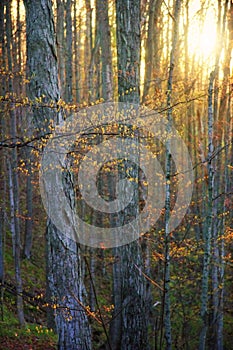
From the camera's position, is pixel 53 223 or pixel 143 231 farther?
pixel 143 231

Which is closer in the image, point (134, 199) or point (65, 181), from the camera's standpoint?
point (65, 181)

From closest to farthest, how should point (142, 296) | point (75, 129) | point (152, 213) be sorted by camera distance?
point (75, 129)
point (142, 296)
point (152, 213)

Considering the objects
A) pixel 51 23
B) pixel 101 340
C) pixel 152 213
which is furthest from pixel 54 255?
pixel 101 340

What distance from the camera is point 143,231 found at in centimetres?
798

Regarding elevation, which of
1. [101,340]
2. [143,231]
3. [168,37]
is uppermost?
[168,37]

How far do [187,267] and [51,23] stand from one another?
32.7ft

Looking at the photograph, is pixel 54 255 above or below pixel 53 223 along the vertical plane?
below

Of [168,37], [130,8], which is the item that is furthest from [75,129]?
[168,37]

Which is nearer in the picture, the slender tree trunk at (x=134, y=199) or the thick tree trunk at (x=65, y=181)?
the thick tree trunk at (x=65, y=181)

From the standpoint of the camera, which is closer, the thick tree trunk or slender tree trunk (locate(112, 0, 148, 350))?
the thick tree trunk

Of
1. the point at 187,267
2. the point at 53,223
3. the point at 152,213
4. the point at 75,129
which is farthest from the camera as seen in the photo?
the point at 187,267

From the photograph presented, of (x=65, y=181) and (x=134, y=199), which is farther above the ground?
(x=65, y=181)

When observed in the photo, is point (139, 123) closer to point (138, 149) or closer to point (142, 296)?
point (138, 149)

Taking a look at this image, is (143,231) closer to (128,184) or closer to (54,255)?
(128,184)
